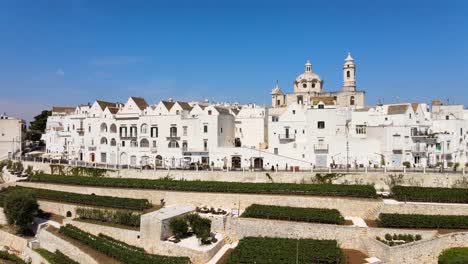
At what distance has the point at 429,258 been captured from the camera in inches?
979

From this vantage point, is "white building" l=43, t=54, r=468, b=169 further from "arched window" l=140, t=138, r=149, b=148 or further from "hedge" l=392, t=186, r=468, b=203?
"hedge" l=392, t=186, r=468, b=203

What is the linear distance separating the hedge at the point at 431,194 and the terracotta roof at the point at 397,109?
474 inches

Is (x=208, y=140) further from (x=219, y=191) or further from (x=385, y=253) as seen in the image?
(x=385, y=253)

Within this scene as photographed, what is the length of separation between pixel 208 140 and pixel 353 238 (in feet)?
80.2

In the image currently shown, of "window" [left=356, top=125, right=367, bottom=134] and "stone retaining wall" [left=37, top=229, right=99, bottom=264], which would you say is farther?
"window" [left=356, top=125, right=367, bottom=134]

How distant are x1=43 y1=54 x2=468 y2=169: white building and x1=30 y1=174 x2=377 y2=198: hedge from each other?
7977mm

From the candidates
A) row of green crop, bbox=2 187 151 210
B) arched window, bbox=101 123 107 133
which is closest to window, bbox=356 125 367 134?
row of green crop, bbox=2 187 151 210

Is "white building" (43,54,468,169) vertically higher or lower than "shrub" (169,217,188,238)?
higher

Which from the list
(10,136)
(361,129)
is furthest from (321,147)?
(10,136)

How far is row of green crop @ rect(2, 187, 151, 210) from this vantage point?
35138 millimetres

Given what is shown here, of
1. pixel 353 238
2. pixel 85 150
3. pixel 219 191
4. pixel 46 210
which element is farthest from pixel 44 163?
pixel 353 238

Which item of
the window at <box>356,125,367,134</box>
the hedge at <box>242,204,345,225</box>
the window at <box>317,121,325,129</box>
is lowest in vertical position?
the hedge at <box>242,204,345,225</box>

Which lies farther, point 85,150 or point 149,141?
point 85,150

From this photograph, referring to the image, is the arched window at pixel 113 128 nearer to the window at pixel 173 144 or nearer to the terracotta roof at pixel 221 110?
the window at pixel 173 144
